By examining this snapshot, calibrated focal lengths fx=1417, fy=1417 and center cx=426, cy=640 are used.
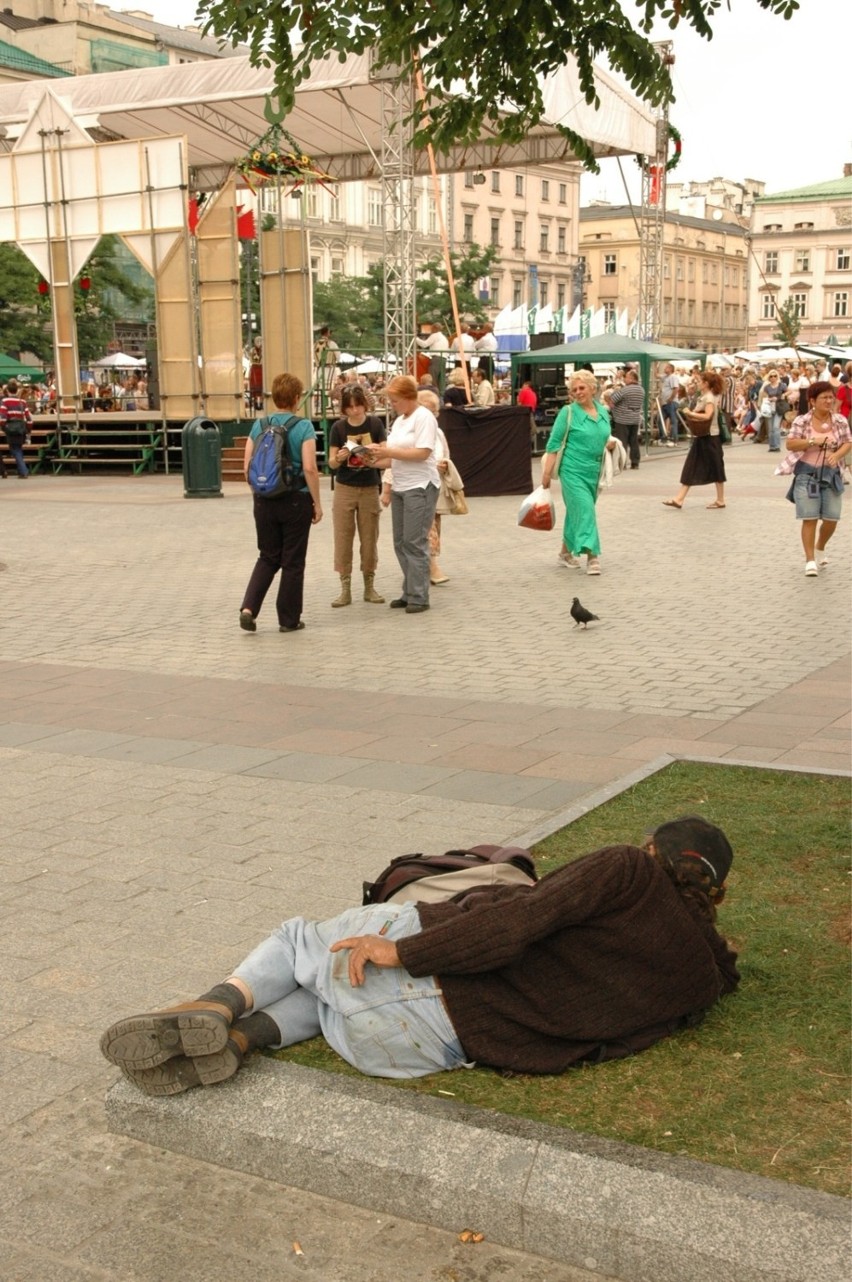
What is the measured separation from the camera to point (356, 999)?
3.35 metres

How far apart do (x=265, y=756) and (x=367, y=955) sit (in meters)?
3.44

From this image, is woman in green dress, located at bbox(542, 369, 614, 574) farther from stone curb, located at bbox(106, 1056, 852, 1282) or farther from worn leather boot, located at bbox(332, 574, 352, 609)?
stone curb, located at bbox(106, 1056, 852, 1282)

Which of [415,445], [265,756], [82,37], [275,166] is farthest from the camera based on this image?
[82,37]

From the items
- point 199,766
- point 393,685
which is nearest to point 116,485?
point 393,685

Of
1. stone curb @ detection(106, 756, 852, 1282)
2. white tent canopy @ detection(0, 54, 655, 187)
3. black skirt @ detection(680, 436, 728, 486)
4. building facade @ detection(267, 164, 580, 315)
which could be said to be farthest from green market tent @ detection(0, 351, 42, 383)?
building facade @ detection(267, 164, 580, 315)

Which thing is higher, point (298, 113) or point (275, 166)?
point (298, 113)

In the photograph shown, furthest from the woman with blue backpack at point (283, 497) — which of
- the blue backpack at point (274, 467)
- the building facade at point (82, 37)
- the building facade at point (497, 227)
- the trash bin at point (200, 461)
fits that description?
the building facade at point (497, 227)

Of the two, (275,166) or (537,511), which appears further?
(275,166)

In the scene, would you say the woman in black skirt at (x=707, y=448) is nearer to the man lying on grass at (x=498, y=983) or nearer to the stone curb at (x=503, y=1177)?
the man lying on grass at (x=498, y=983)

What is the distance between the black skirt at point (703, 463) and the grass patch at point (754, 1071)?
44.7 ft

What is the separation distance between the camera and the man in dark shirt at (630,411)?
26875mm

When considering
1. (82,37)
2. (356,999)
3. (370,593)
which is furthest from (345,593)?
(82,37)

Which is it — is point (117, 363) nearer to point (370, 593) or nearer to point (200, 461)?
point (200, 461)

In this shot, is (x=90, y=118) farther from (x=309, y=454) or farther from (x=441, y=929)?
(x=441, y=929)
